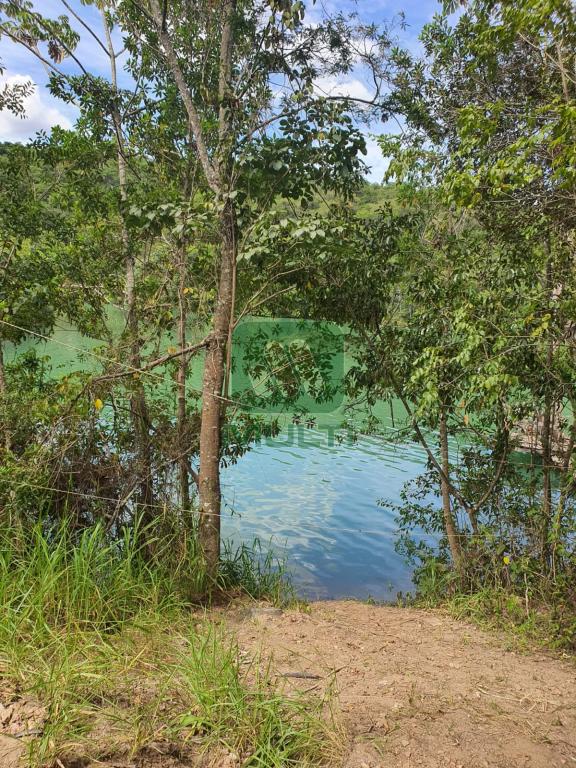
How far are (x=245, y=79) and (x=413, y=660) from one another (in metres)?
4.10

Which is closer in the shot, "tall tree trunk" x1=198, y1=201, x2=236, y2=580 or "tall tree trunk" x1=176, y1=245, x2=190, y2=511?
"tall tree trunk" x1=198, y1=201, x2=236, y2=580

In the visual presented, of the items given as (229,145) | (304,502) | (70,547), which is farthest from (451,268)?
(304,502)

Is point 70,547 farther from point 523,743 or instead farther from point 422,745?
point 523,743

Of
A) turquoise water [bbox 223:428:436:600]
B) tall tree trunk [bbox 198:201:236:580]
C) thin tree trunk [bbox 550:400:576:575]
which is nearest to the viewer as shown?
thin tree trunk [bbox 550:400:576:575]

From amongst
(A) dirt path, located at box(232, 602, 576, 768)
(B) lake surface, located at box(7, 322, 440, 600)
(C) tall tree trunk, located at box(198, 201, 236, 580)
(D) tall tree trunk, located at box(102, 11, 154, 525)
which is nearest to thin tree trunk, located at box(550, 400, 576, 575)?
(A) dirt path, located at box(232, 602, 576, 768)

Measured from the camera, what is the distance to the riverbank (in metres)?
2.31

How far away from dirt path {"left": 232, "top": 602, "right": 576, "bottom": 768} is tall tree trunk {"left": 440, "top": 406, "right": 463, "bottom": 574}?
0.94 meters

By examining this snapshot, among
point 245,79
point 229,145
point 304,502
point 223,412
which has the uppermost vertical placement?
point 245,79

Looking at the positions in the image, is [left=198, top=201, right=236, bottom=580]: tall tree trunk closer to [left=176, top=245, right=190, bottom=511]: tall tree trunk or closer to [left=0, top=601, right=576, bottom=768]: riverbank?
[left=176, top=245, right=190, bottom=511]: tall tree trunk

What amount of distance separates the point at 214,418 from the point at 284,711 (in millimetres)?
2311

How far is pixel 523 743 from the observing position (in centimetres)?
250

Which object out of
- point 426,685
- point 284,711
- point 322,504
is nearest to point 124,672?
point 284,711

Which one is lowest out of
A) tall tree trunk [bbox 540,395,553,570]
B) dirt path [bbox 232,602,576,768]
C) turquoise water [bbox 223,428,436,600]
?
turquoise water [bbox 223,428,436,600]

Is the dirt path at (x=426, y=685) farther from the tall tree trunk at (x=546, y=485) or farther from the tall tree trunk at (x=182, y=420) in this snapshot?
the tall tree trunk at (x=182, y=420)
